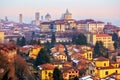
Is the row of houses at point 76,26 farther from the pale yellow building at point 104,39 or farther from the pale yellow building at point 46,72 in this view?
the pale yellow building at point 46,72

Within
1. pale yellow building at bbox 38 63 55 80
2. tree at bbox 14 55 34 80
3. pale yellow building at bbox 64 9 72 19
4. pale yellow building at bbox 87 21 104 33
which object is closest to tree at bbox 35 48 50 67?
pale yellow building at bbox 38 63 55 80

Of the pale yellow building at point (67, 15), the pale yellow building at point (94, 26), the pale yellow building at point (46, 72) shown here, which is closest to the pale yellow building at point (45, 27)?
the pale yellow building at point (94, 26)

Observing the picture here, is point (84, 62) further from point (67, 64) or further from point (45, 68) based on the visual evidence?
point (45, 68)

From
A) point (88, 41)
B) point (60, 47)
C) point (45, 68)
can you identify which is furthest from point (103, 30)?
point (45, 68)

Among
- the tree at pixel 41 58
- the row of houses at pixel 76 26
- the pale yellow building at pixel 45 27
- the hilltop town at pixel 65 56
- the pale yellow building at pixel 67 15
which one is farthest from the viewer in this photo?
the pale yellow building at pixel 67 15

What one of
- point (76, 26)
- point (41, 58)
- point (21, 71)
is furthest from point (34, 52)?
point (76, 26)

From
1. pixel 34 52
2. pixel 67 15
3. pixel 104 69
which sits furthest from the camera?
pixel 67 15

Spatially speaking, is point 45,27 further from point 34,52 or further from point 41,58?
point 41,58

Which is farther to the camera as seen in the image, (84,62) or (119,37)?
(119,37)

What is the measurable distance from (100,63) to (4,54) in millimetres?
4660

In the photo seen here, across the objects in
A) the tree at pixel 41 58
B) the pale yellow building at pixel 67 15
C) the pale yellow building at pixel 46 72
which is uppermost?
the pale yellow building at pixel 67 15

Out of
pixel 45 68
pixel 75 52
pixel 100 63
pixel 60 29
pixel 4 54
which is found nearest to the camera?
pixel 4 54

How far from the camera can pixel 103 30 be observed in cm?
3319

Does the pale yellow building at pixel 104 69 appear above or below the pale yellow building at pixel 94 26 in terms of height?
below
